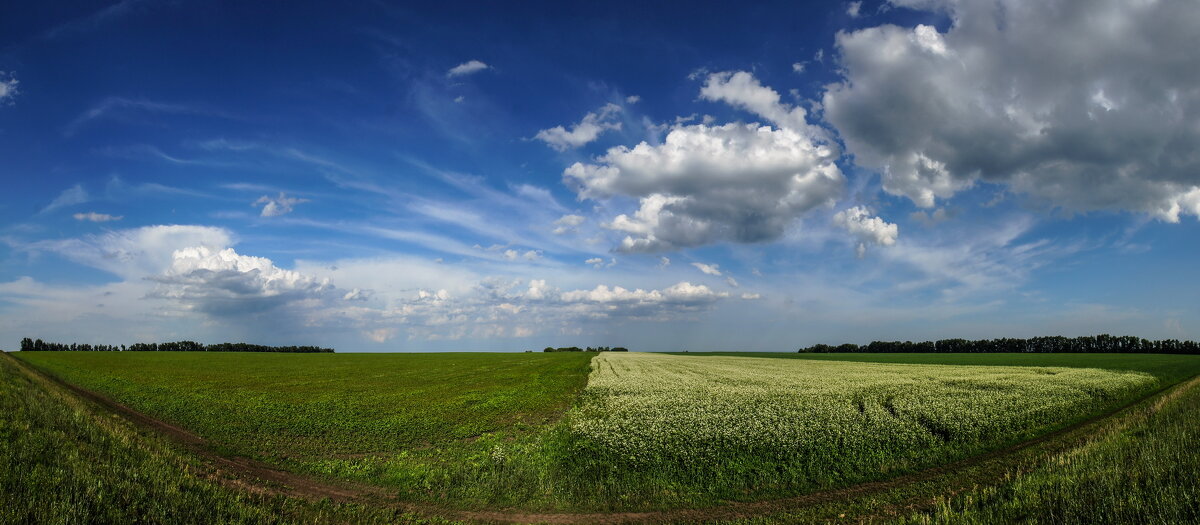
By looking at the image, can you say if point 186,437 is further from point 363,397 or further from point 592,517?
point 592,517

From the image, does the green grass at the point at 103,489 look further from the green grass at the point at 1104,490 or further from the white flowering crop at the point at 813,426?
the green grass at the point at 1104,490

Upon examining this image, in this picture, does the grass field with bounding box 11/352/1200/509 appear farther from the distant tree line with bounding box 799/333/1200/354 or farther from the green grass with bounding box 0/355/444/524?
the distant tree line with bounding box 799/333/1200/354

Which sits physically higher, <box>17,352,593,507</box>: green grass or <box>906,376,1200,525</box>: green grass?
<box>906,376,1200,525</box>: green grass

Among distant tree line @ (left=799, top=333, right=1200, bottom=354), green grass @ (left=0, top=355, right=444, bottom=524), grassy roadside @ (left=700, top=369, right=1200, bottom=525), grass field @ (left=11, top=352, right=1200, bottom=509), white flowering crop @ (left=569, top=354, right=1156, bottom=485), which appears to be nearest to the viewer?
green grass @ (left=0, top=355, right=444, bottom=524)

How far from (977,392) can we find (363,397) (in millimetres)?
38228

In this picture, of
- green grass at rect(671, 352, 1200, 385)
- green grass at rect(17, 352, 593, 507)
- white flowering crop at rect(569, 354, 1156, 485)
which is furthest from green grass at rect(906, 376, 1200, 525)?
green grass at rect(671, 352, 1200, 385)

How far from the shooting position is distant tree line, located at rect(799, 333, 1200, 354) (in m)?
113

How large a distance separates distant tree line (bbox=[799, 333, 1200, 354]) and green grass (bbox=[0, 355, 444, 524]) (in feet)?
541

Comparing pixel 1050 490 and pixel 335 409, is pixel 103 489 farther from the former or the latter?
pixel 1050 490

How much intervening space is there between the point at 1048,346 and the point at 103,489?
200m

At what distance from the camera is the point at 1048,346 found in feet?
470

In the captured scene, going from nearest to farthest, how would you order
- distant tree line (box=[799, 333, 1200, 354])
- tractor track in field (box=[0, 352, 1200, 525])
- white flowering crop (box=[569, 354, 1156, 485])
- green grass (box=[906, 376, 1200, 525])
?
1. green grass (box=[906, 376, 1200, 525])
2. tractor track in field (box=[0, 352, 1200, 525])
3. white flowering crop (box=[569, 354, 1156, 485])
4. distant tree line (box=[799, 333, 1200, 354])

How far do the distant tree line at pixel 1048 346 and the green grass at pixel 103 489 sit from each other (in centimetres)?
16487

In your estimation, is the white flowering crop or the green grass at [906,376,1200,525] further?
the white flowering crop
